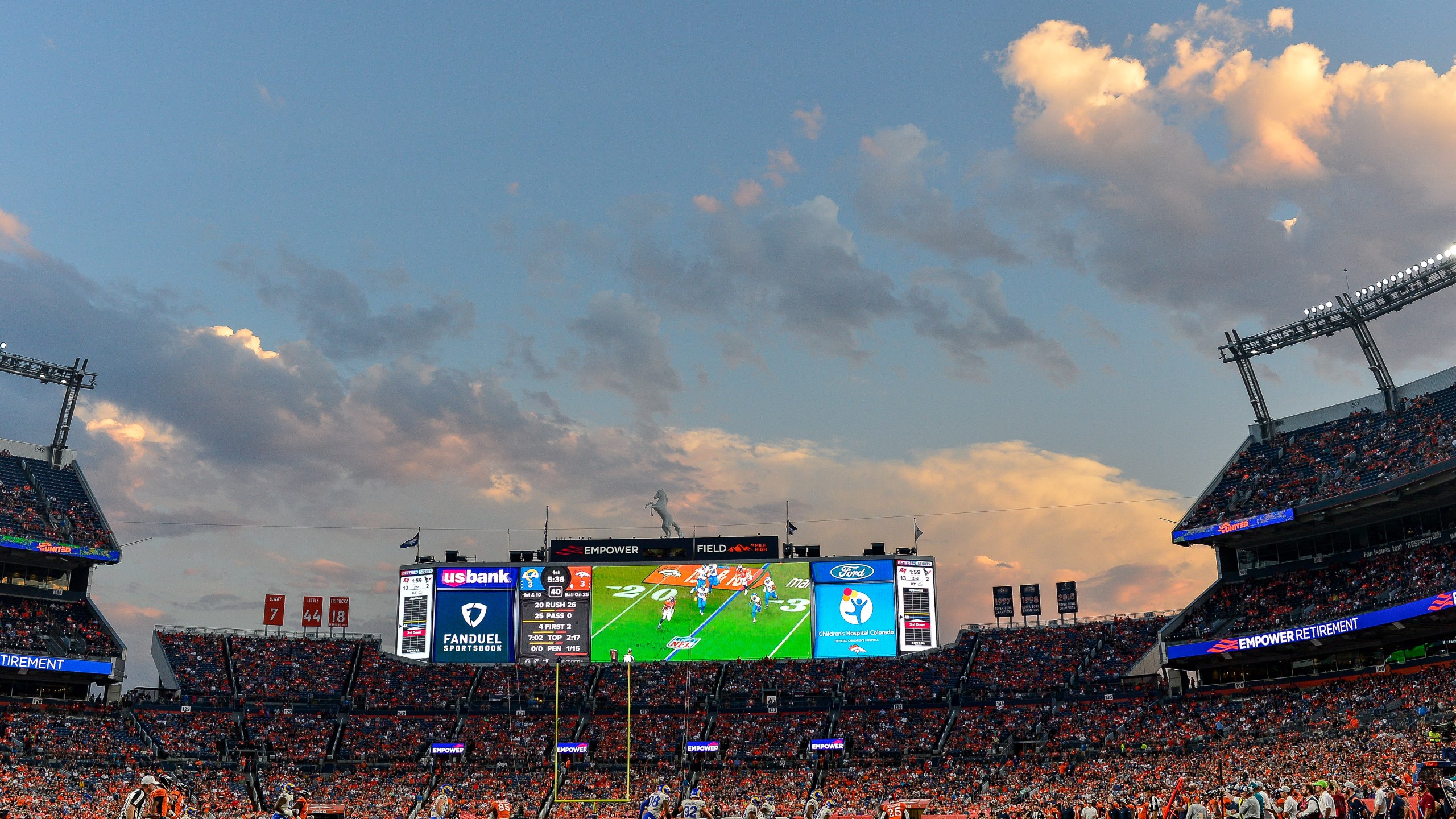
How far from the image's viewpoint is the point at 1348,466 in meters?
59.7

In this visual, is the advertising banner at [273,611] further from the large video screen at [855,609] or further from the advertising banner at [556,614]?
the large video screen at [855,609]

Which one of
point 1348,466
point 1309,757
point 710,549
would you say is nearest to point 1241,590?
point 1348,466

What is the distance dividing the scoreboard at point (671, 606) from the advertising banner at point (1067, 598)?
35.5ft

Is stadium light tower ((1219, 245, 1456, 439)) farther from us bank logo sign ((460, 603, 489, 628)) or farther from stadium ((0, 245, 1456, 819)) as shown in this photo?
us bank logo sign ((460, 603, 489, 628))

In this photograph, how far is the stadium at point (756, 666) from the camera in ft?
184

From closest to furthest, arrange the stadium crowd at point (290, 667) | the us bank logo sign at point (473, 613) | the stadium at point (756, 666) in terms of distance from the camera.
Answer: the stadium at point (756, 666) → the us bank logo sign at point (473, 613) → the stadium crowd at point (290, 667)

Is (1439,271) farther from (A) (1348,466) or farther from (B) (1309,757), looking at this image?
(B) (1309,757)

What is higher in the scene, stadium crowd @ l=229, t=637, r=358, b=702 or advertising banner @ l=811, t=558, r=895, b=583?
advertising banner @ l=811, t=558, r=895, b=583

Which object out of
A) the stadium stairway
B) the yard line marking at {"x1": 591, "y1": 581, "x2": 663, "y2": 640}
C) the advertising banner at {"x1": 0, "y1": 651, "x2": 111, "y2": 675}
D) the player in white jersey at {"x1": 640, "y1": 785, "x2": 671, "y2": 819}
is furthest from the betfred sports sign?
the player in white jersey at {"x1": 640, "y1": 785, "x2": 671, "y2": 819}

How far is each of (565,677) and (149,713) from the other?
24162mm

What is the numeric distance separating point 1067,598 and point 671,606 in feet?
85.1

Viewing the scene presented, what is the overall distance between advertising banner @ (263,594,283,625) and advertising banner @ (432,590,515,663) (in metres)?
13.8

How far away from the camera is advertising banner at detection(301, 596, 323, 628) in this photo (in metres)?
76.2

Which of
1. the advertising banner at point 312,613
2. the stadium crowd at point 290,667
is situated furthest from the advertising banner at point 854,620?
the advertising banner at point 312,613
